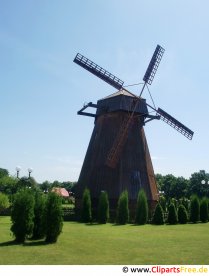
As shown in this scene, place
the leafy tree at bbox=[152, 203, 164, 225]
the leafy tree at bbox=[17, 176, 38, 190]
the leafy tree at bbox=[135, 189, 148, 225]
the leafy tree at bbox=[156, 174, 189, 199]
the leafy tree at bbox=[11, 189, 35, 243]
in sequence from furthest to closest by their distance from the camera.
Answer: the leafy tree at bbox=[156, 174, 189, 199] → the leafy tree at bbox=[152, 203, 164, 225] → the leafy tree at bbox=[135, 189, 148, 225] → the leafy tree at bbox=[17, 176, 38, 190] → the leafy tree at bbox=[11, 189, 35, 243]

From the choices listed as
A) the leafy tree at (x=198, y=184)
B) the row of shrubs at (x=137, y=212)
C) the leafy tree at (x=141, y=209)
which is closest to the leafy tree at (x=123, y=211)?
the row of shrubs at (x=137, y=212)

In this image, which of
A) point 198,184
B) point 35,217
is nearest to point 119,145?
point 35,217

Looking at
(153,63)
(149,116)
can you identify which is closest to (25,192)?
(149,116)

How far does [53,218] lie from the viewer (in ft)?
55.7

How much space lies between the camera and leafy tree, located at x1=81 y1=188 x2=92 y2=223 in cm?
3069

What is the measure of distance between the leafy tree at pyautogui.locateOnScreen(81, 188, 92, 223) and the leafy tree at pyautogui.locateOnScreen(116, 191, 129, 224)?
8.33 feet

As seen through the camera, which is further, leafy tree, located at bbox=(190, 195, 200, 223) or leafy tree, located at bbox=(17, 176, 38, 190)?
leafy tree, located at bbox=(190, 195, 200, 223)

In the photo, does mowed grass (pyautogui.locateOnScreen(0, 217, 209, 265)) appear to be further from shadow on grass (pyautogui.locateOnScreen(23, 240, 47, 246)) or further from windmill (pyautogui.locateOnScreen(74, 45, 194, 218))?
windmill (pyautogui.locateOnScreen(74, 45, 194, 218))

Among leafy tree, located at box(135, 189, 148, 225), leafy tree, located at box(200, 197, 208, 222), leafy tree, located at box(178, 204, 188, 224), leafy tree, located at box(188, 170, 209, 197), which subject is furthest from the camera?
leafy tree, located at box(188, 170, 209, 197)

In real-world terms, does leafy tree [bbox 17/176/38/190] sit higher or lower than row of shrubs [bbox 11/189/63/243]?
higher

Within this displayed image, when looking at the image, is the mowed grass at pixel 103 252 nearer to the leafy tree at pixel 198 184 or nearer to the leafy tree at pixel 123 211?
the leafy tree at pixel 123 211

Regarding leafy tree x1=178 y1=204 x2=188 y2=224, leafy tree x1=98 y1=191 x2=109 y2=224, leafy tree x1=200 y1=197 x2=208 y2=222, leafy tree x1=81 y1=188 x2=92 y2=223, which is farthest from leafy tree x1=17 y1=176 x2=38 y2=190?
leafy tree x1=200 y1=197 x2=208 y2=222

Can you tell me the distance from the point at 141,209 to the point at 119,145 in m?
5.87
